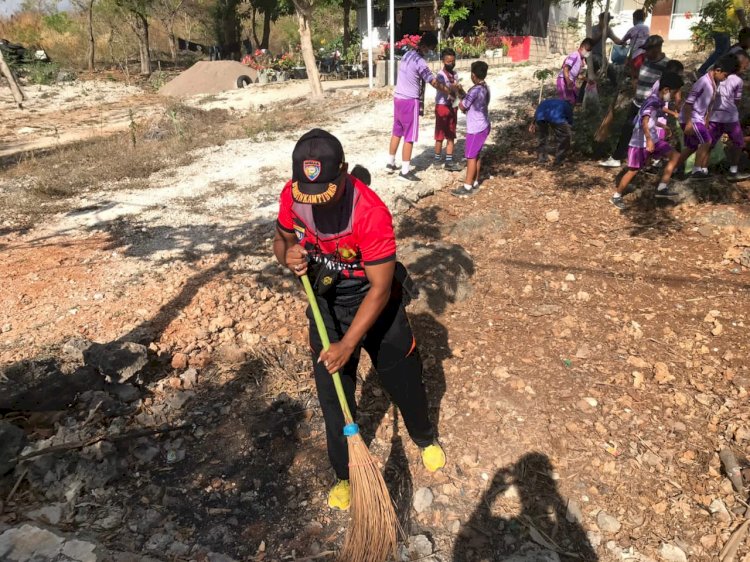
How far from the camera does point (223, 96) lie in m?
16.1

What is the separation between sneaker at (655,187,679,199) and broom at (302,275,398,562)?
15.4 feet

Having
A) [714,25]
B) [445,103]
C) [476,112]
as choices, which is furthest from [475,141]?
[714,25]

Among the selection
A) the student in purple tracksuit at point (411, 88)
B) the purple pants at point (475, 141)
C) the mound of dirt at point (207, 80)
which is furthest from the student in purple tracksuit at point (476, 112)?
the mound of dirt at point (207, 80)

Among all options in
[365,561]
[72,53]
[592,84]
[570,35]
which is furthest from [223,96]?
[365,561]

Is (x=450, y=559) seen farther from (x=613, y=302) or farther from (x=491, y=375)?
(x=613, y=302)

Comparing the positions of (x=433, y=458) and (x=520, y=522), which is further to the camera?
(x=433, y=458)

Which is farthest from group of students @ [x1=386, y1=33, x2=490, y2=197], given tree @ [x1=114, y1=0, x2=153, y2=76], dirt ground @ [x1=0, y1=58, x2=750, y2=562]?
tree @ [x1=114, y1=0, x2=153, y2=76]

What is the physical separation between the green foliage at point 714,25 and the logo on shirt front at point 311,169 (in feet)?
26.9

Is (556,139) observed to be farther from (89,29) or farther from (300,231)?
(89,29)

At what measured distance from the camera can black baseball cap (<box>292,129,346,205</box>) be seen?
70.0 inches

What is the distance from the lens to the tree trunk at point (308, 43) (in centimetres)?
1141

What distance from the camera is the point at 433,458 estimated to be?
8.64 feet

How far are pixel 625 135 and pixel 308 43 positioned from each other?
8428mm

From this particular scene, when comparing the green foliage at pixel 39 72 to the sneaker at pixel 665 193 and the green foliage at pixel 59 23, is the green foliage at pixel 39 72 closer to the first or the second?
the green foliage at pixel 59 23
